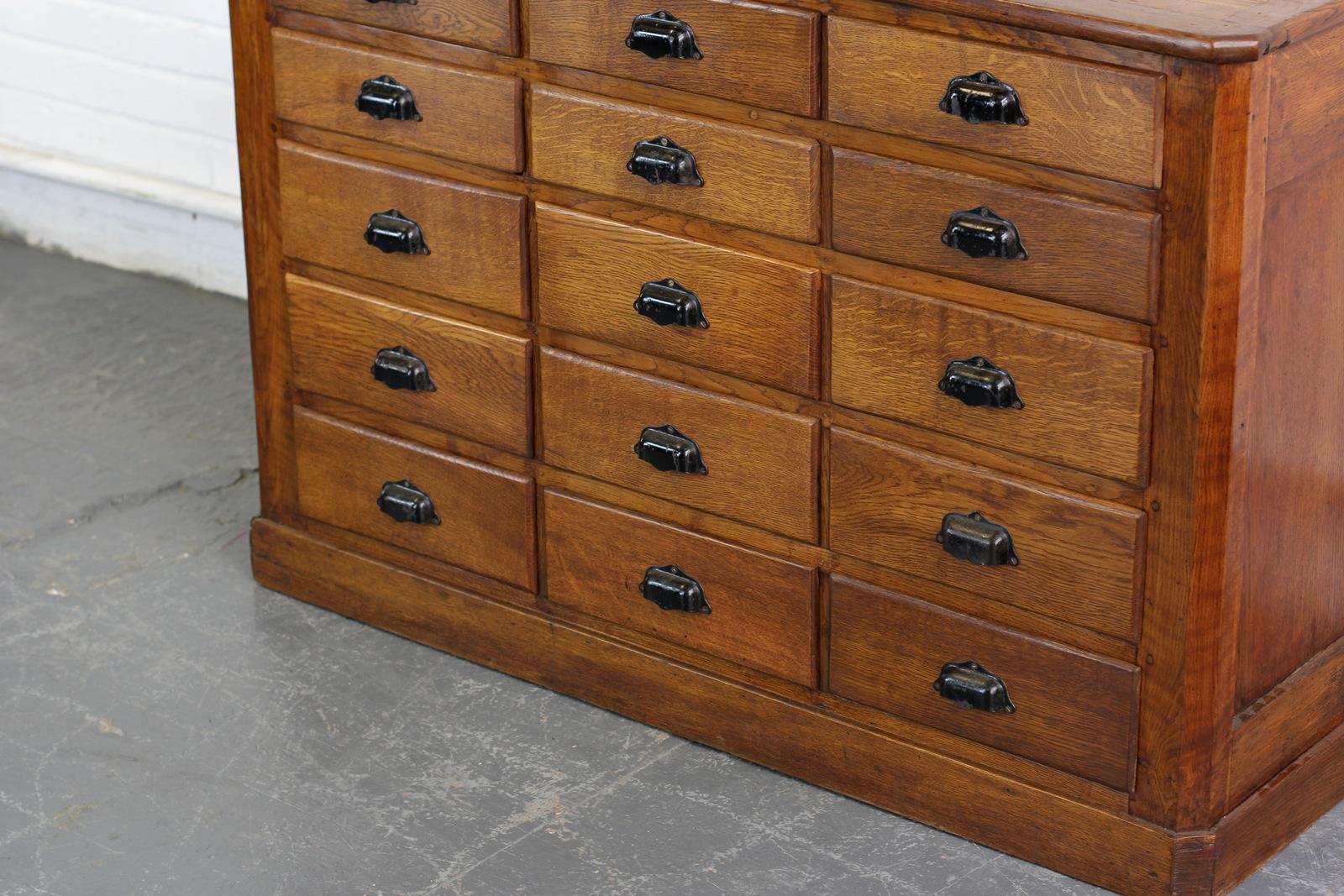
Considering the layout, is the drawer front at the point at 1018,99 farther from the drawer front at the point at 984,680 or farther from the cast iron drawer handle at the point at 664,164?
the drawer front at the point at 984,680

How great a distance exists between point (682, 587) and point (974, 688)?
1.66 feet

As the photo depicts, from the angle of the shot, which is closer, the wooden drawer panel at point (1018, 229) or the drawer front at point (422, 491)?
the wooden drawer panel at point (1018, 229)

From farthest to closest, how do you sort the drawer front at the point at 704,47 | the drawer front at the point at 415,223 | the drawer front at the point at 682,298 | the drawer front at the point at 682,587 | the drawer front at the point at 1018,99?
the drawer front at the point at 415,223, the drawer front at the point at 682,587, the drawer front at the point at 682,298, the drawer front at the point at 704,47, the drawer front at the point at 1018,99

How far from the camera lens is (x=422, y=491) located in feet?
11.1

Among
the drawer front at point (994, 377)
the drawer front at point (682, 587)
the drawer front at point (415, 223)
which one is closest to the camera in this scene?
the drawer front at point (994, 377)

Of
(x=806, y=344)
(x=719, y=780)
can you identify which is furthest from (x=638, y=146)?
(x=719, y=780)

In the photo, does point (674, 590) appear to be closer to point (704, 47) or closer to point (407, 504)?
point (407, 504)

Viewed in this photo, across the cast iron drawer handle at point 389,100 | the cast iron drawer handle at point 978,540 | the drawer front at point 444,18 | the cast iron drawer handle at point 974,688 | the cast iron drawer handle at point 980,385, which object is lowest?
the cast iron drawer handle at point 974,688

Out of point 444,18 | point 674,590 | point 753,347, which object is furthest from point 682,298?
→ point 444,18

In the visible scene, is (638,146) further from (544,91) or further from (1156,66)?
(1156,66)

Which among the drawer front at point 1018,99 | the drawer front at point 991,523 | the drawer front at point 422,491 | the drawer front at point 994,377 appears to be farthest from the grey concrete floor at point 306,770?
the drawer front at point 1018,99

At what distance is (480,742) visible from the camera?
3.18 m

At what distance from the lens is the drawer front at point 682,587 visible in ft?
9.85

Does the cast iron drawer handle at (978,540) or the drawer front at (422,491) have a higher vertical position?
the cast iron drawer handle at (978,540)
